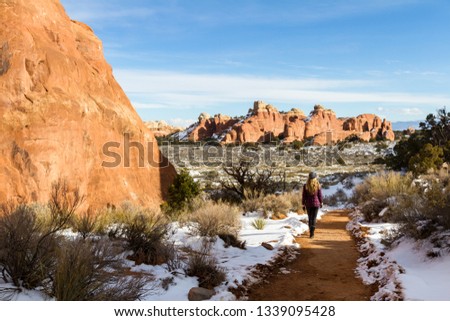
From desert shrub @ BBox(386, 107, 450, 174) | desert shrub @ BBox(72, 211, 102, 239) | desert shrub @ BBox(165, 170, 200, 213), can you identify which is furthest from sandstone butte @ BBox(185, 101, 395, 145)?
desert shrub @ BBox(72, 211, 102, 239)

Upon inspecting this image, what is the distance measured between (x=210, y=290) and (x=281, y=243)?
402 cm

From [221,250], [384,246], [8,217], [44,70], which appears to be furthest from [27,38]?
[384,246]

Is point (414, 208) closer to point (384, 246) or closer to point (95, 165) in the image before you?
point (384, 246)

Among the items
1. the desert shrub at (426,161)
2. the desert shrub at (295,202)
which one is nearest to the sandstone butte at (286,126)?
the desert shrub at (426,161)

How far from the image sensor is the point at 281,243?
883 cm

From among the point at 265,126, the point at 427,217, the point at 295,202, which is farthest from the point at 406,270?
the point at 265,126

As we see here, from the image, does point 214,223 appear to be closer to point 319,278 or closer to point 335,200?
point 319,278

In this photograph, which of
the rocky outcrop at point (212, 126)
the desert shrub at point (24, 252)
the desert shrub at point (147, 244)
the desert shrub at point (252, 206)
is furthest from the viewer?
the rocky outcrop at point (212, 126)

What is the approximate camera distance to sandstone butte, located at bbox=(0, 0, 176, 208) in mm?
10289

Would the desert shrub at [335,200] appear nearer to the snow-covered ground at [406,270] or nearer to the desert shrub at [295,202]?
the desert shrub at [295,202]

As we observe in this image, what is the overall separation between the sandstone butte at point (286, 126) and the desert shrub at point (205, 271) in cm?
10283

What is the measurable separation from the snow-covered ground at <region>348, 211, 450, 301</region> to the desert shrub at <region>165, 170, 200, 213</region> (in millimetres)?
6958

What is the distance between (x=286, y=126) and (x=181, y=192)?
4284 inches

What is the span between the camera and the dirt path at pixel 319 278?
546 cm
